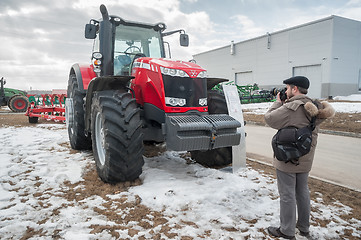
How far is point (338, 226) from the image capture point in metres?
2.92

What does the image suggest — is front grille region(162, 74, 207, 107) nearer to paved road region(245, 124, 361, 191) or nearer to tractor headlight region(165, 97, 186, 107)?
tractor headlight region(165, 97, 186, 107)

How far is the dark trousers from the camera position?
2.67m

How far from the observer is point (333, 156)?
19.5ft

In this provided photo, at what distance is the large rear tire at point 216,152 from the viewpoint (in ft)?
15.4

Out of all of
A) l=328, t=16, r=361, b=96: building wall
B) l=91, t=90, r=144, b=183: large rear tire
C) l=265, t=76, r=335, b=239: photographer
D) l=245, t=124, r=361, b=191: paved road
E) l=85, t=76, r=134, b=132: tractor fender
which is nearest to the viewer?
l=265, t=76, r=335, b=239: photographer

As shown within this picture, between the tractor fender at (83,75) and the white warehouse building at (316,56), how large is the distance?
956 inches

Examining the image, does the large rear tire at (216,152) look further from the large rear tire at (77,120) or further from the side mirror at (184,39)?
the large rear tire at (77,120)

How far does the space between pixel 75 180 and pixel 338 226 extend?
357cm

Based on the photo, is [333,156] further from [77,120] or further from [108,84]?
[77,120]

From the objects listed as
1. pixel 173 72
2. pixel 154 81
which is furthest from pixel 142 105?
pixel 173 72

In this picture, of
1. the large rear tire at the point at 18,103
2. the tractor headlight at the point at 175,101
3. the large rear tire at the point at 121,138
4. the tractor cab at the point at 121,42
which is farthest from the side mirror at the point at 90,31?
the large rear tire at the point at 18,103

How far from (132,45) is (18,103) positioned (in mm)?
16248

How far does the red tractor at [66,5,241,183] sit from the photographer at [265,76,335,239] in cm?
120

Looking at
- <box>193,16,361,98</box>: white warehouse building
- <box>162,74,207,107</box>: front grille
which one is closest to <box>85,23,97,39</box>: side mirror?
<box>162,74,207,107</box>: front grille
